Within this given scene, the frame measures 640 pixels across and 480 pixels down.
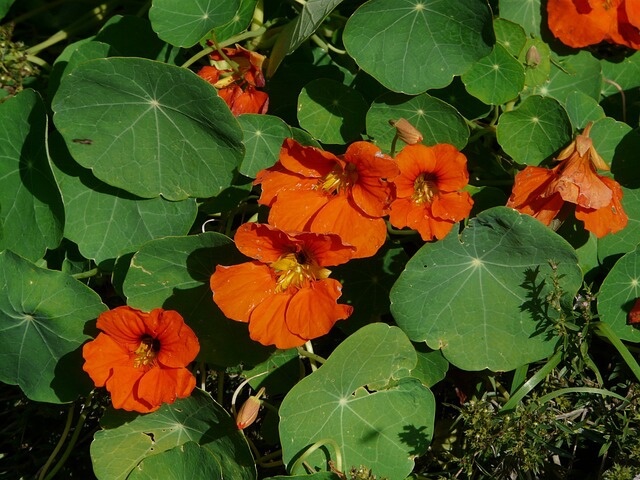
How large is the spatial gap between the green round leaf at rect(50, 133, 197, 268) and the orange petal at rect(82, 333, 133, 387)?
0.33 m

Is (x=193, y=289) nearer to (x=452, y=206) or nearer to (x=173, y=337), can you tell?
(x=173, y=337)

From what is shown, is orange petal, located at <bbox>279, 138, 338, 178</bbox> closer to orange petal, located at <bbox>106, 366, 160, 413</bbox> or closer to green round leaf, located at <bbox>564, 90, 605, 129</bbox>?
orange petal, located at <bbox>106, 366, 160, 413</bbox>

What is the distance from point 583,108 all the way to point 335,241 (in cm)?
92

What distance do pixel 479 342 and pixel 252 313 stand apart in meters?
0.62

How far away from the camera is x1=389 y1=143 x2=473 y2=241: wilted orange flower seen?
1.90 m

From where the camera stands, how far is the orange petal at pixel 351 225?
6.27 feet

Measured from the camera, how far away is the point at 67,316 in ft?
7.09

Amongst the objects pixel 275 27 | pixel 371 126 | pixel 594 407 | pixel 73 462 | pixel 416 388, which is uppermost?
pixel 275 27

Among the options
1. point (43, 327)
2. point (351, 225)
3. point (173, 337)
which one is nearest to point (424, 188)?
point (351, 225)

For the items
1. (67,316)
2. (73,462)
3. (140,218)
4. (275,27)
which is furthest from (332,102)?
(73,462)

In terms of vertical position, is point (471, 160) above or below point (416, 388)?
above

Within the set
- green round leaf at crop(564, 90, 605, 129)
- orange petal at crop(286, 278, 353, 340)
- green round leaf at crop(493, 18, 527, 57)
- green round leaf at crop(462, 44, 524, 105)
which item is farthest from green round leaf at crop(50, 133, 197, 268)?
green round leaf at crop(564, 90, 605, 129)

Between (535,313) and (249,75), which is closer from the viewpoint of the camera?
(535,313)

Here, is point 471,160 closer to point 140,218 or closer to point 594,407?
point 594,407
